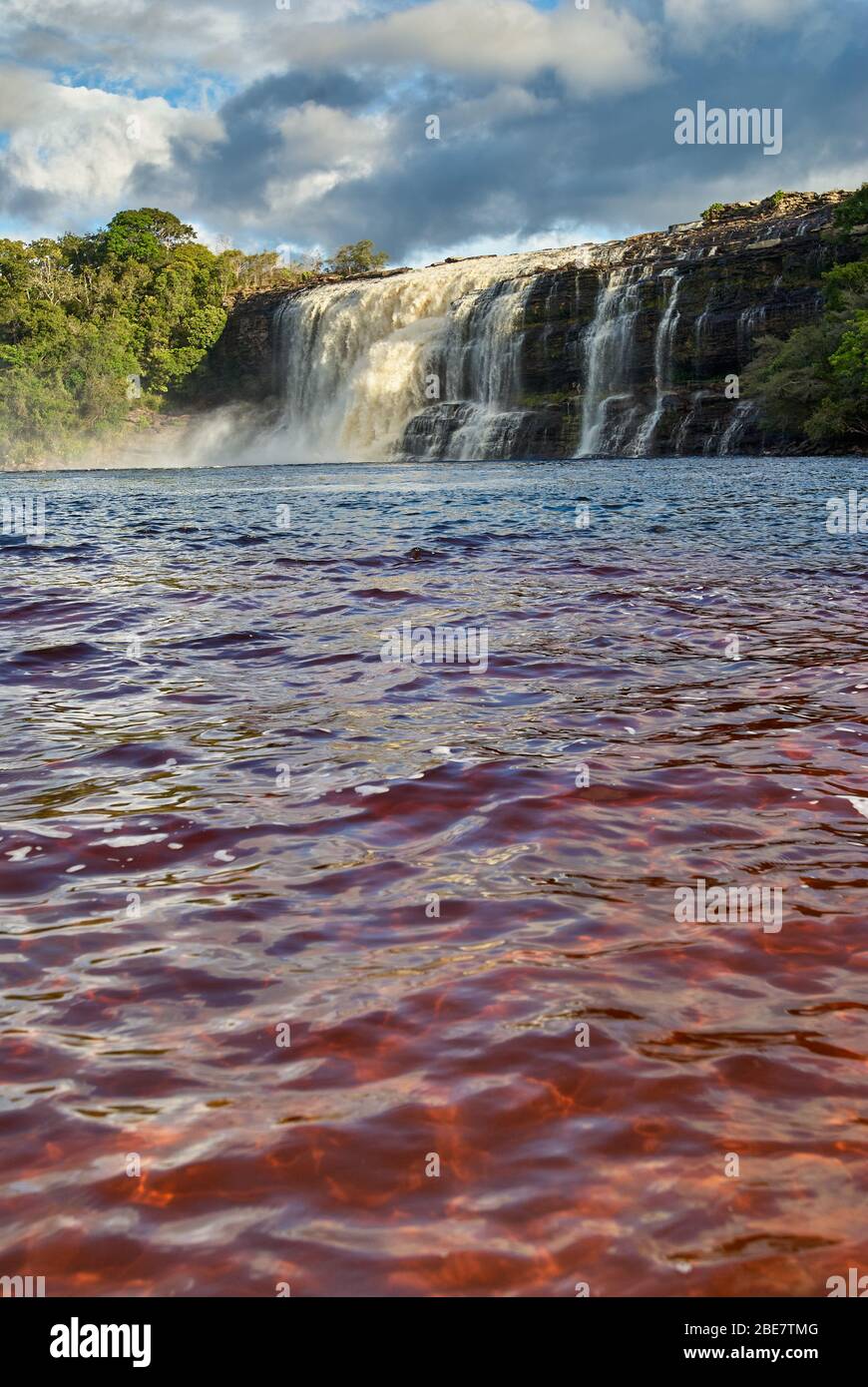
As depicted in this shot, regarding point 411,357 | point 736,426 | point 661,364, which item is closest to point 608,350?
point 661,364

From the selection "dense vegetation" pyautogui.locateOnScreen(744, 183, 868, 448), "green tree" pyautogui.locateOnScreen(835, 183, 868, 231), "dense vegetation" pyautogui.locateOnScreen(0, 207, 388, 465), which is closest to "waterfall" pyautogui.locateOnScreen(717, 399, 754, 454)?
"dense vegetation" pyautogui.locateOnScreen(744, 183, 868, 448)

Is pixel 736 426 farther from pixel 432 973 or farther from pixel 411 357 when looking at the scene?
pixel 432 973

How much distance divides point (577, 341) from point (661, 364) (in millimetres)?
4210

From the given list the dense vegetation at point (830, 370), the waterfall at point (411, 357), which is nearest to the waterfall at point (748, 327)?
the dense vegetation at point (830, 370)

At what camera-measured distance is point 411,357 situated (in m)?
55.2

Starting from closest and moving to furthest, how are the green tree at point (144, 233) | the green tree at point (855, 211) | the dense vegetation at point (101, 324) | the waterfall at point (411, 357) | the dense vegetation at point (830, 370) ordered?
1. the dense vegetation at point (830, 370)
2. the green tree at point (855, 211)
3. the waterfall at point (411, 357)
4. the dense vegetation at point (101, 324)
5. the green tree at point (144, 233)

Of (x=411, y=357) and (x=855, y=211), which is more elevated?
(x=855, y=211)

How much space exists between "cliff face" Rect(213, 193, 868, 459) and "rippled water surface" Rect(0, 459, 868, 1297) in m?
40.2

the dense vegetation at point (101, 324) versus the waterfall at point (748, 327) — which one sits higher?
the dense vegetation at point (101, 324)

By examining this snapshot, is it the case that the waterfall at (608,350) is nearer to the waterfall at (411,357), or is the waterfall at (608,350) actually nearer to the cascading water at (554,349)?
the cascading water at (554,349)

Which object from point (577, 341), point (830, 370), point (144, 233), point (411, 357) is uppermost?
point (144, 233)

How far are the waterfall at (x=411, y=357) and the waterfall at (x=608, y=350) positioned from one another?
328cm

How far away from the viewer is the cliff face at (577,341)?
4666 cm
